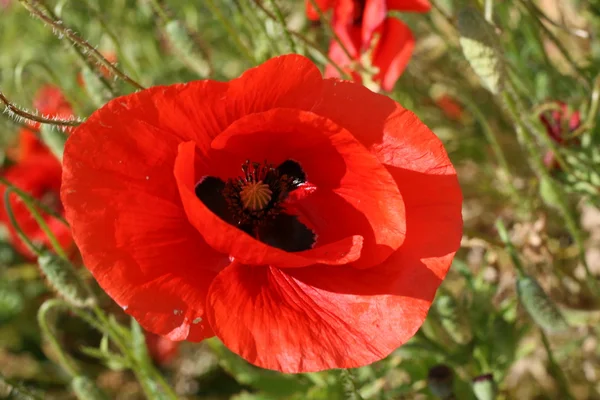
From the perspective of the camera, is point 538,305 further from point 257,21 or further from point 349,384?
point 257,21

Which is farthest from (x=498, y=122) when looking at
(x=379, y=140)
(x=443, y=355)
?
(x=379, y=140)

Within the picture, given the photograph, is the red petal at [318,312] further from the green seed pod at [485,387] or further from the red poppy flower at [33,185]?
the red poppy flower at [33,185]

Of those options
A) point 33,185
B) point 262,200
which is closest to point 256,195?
point 262,200

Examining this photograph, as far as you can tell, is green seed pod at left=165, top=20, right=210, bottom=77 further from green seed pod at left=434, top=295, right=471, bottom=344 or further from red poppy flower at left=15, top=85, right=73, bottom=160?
red poppy flower at left=15, top=85, right=73, bottom=160

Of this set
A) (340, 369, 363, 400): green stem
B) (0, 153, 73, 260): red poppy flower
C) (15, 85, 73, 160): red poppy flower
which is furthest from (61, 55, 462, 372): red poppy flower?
(15, 85, 73, 160): red poppy flower

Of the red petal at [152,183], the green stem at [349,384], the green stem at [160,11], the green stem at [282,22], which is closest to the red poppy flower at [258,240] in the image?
the red petal at [152,183]

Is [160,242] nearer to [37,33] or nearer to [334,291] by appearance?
[334,291]
